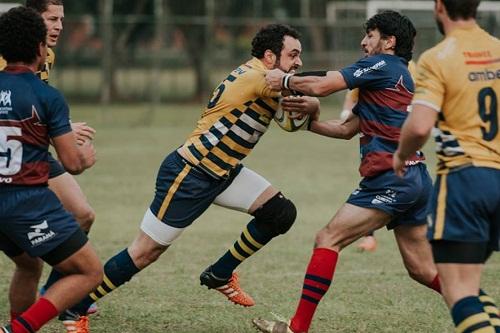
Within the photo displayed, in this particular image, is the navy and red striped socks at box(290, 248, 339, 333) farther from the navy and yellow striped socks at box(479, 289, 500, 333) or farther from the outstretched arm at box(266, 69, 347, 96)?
the navy and yellow striped socks at box(479, 289, 500, 333)

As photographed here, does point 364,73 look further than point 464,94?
Yes

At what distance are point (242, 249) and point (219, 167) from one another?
2.38 ft

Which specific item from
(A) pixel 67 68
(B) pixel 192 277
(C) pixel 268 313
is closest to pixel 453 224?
(C) pixel 268 313

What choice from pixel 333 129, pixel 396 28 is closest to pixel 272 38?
pixel 333 129

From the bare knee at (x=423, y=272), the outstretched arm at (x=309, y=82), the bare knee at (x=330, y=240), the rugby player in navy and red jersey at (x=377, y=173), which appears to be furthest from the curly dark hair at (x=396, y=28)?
the bare knee at (x=423, y=272)

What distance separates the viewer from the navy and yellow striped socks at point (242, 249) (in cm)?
787

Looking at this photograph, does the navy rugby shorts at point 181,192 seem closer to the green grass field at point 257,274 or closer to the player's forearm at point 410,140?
the green grass field at point 257,274

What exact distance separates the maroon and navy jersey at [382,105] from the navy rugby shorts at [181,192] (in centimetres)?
118

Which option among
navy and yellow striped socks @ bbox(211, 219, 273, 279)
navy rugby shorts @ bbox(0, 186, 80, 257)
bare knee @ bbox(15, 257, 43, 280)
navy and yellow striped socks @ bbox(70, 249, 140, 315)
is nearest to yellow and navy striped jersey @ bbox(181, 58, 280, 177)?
navy and yellow striped socks @ bbox(211, 219, 273, 279)

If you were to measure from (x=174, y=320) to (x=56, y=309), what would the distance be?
5.62 feet

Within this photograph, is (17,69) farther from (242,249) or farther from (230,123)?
(242,249)

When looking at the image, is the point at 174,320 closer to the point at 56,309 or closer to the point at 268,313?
the point at 268,313

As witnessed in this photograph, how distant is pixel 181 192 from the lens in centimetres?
→ 744

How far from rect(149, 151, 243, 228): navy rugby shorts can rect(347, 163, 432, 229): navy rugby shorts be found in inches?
43.6
